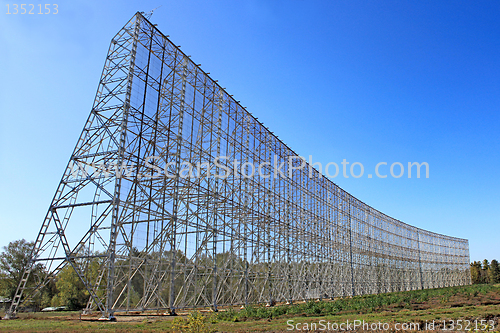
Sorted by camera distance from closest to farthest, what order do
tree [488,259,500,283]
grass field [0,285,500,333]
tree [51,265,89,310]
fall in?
grass field [0,285,500,333], tree [51,265,89,310], tree [488,259,500,283]

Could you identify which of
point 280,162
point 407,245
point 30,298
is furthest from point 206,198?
point 407,245

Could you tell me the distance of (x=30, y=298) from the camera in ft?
68.6

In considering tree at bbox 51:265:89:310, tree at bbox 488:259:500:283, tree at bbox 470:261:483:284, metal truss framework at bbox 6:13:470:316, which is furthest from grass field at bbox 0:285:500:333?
tree at bbox 470:261:483:284

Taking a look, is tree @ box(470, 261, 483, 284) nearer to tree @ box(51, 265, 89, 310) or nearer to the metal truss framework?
the metal truss framework

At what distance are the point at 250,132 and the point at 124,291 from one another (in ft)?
68.9

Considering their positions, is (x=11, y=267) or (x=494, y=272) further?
(x=494, y=272)

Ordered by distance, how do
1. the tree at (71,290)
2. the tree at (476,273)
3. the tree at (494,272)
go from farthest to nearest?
the tree at (476,273) → the tree at (494,272) → the tree at (71,290)

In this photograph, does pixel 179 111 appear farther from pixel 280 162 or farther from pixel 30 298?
pixel 280 162

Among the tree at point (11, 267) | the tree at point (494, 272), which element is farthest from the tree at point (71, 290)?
the tree at point (494, 272)

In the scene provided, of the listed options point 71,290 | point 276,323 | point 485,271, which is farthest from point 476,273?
point 276,323

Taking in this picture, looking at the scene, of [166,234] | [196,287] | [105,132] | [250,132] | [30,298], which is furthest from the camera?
[250,132]

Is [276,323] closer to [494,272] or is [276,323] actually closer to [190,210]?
[190,210]

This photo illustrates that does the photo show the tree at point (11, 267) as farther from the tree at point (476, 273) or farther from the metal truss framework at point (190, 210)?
the tree at point (476, 273)

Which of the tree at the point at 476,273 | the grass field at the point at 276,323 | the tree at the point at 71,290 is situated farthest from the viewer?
the tree at the point at 476,273
